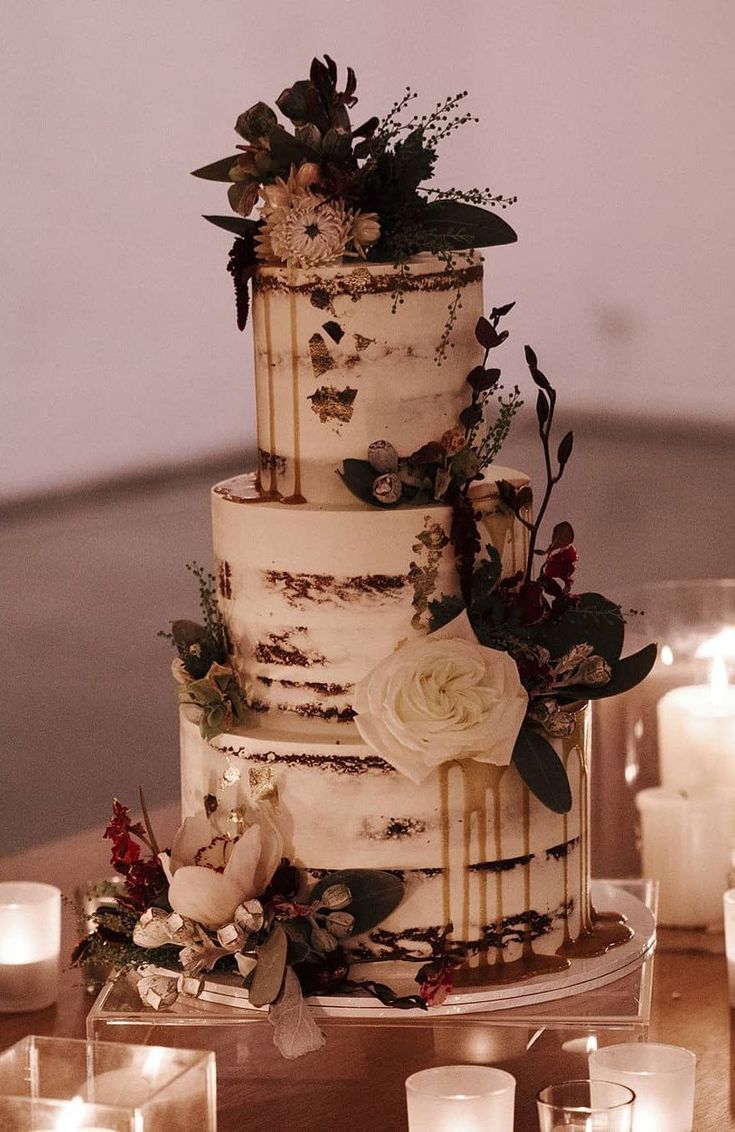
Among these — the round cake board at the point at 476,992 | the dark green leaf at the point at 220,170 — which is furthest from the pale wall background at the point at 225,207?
the round cake board at the point at 476,992

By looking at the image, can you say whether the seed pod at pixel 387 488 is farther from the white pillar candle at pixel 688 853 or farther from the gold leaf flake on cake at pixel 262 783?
the white pillar candle at pixel 688 853

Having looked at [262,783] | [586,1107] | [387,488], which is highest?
[387,488]

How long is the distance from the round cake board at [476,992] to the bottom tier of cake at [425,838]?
27 millimetres

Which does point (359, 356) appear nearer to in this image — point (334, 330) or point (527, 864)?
point (334, 330)

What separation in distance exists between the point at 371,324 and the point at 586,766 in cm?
62

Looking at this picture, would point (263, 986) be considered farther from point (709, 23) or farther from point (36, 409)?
point (709, 23)

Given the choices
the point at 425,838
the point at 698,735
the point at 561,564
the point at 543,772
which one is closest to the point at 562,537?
the point at 561,564

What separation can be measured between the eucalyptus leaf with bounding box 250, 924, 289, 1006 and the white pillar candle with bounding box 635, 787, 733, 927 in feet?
2.70

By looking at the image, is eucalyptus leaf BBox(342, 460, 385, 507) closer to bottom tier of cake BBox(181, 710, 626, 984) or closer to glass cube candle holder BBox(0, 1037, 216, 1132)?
bottom tier of cake BBox(181, 710, 626, 984)

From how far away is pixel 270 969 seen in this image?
200cm

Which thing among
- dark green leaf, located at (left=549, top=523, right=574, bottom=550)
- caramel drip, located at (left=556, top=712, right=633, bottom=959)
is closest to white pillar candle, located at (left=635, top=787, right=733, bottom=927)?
caramel drip, located at (left=556, top=712, right=633, bottom=959)

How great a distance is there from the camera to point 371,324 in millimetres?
2035

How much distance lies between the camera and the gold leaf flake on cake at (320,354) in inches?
80.8

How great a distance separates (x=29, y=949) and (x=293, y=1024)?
1.90 ft
